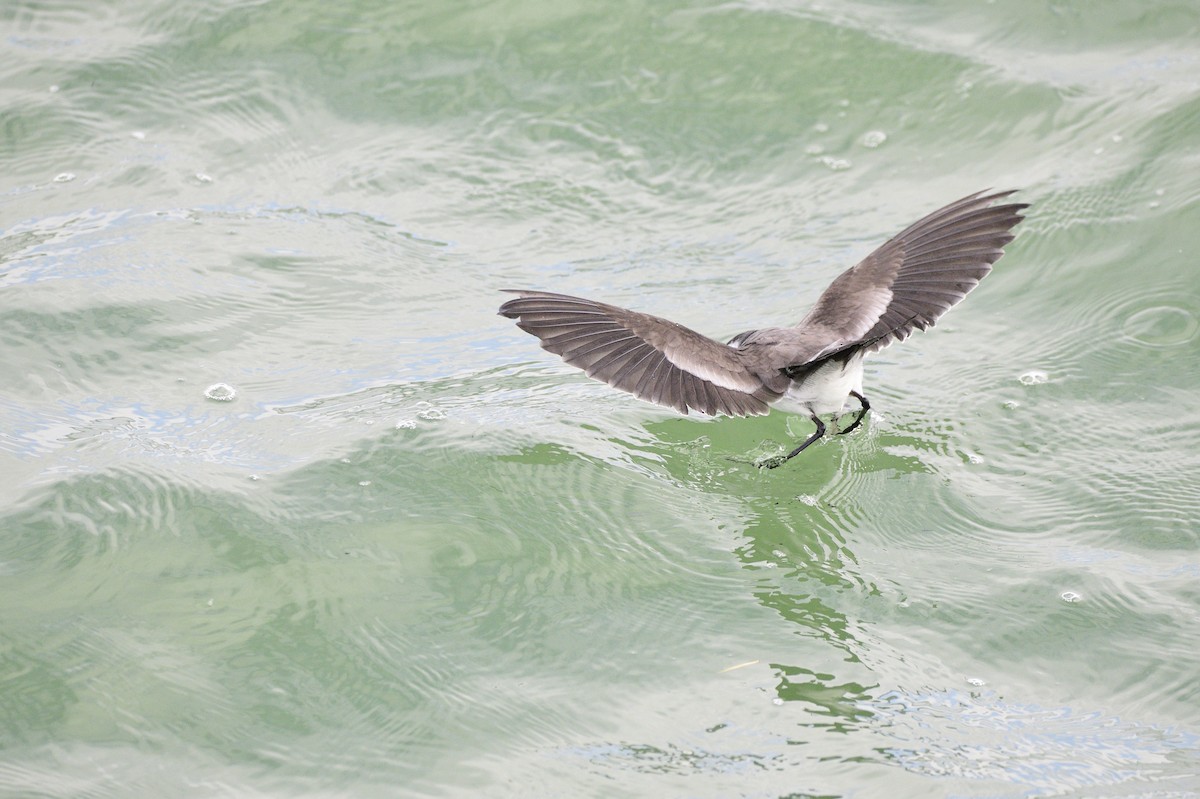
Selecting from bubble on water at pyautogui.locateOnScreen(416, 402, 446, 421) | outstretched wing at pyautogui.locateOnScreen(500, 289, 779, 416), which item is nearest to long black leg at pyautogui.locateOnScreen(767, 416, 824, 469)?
outstretched wing at pyautogui.locateOnScreen(500, 289, 779, 416)

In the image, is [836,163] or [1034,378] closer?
[1034,378]

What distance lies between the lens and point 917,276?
503 centimetres

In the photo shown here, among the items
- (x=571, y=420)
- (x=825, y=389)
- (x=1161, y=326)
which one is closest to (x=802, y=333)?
(x=825, y=389)

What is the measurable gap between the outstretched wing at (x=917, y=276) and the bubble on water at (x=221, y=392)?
2533mm

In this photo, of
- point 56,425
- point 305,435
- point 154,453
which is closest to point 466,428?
A: point 305,435

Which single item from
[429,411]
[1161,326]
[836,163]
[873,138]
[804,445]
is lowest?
[429,411]

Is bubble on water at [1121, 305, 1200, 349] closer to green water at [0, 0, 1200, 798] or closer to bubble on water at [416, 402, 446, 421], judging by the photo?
green water at [0, 0, 1200, 798]

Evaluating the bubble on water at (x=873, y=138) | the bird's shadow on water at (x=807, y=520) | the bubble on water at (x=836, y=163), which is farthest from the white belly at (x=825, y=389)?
the bubble on water at (x=873, y=138)

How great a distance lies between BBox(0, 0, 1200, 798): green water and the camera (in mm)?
3865

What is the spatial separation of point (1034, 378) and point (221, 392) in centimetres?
364

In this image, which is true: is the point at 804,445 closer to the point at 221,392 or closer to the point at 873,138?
the point at 221,392

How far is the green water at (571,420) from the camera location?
3.87 meters

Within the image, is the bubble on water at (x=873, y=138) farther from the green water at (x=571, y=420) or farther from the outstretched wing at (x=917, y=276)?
the outstretched wing at (x=917, y=276)

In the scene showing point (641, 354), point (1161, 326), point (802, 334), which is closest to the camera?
point (641, 354)
